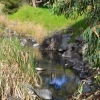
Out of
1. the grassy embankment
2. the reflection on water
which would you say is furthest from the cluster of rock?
the grassy embankment

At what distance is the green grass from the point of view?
23.4 metres

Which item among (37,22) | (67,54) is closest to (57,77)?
(67,54)

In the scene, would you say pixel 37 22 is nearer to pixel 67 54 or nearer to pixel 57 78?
pixel 67 54

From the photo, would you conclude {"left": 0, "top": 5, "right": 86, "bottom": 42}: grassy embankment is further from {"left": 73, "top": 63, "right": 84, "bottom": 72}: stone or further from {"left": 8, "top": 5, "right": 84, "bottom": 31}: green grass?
{"left": 73, "top": 63, "right": 84, "bottom": 72}: stone

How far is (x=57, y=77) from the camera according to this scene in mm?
10984

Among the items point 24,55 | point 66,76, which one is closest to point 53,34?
point 66,76

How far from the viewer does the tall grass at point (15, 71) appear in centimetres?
695

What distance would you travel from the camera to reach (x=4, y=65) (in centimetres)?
713

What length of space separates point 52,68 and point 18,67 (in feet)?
16.4

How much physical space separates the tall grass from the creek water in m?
1.25

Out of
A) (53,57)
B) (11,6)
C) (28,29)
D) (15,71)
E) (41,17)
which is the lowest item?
(53,57)

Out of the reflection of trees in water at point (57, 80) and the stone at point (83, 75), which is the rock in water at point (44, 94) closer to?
the reflection of trees in water at point (57, 80)

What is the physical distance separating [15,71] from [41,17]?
1928 centimetres

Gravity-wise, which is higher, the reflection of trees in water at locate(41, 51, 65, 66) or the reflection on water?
the reflection on water
